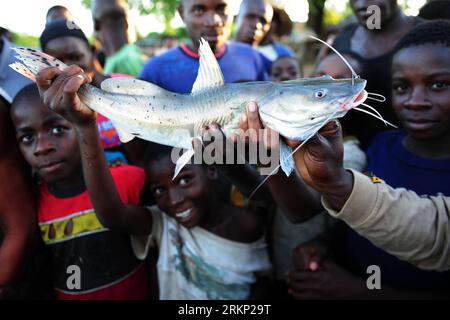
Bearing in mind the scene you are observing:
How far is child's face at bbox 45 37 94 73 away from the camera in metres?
2.69

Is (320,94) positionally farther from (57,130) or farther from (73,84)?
(57,130)

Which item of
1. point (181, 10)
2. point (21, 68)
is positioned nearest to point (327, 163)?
point (21, 68)

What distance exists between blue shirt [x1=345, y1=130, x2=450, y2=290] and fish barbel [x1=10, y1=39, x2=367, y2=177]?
0.78 meters

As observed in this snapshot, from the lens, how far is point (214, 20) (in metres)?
2.72

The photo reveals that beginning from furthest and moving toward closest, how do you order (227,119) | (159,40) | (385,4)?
1. (159,40)
2. (385,4)
3. (227,119)

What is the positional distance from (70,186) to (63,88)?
0.88 m

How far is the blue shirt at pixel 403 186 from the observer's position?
5.49ft

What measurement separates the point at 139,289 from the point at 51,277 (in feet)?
1.61

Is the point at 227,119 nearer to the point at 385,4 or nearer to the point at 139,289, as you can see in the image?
the point at 139,289

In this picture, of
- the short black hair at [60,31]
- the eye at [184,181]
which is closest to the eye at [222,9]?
the short black hair at [60,31]

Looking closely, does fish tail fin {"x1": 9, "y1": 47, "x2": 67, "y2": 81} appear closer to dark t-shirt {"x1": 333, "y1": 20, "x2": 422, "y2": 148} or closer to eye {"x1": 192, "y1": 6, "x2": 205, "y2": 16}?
eye {"x1": 192, "y1": 6, "x2": 205, "y2": 16}

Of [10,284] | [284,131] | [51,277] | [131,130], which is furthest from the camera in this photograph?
[51,277]

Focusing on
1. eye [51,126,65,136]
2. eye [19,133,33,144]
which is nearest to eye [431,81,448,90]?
eye [51,126,65,136]
